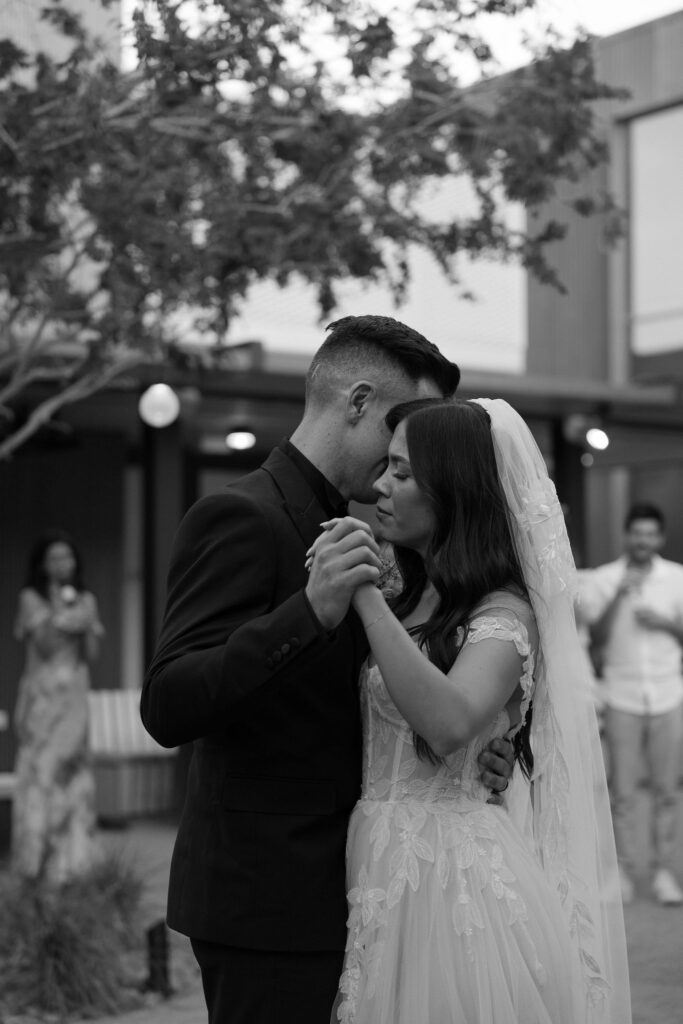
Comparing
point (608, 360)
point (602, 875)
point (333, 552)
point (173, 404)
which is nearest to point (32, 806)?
point (173, 404)

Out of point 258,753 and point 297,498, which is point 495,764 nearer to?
point 258,753

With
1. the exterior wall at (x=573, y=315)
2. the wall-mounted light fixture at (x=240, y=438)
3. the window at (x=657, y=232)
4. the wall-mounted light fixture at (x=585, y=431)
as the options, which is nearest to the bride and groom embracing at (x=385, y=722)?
the wall-mounted light fixture at (x=240, y=438)

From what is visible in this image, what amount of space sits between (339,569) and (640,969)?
16.3ft

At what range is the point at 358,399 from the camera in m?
2.94

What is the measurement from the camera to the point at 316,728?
2.76 m

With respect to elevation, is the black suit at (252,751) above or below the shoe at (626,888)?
above

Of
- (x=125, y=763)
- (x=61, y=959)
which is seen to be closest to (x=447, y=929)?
(x=61, y=959)

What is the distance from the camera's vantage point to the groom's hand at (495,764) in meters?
2.92

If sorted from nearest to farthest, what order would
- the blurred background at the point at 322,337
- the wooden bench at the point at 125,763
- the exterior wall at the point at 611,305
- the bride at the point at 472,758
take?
the bride at the point at 472,758 < the blurred background at the point at 322,337 < the wooden bench at the point at 125,763 < the exterior wall at the point at 611,305

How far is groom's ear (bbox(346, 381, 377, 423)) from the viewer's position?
2.93m

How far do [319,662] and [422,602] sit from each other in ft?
1.40

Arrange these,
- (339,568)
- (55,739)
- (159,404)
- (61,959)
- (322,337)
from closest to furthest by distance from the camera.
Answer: (339,568) → (61,959) → (55,739) → (159,404) → (322,337)

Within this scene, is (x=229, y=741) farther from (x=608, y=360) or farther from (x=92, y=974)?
(x=608, y=360)

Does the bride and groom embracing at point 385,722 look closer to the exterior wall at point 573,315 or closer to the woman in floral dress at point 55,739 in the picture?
the woman in floral dress at point 55,739
